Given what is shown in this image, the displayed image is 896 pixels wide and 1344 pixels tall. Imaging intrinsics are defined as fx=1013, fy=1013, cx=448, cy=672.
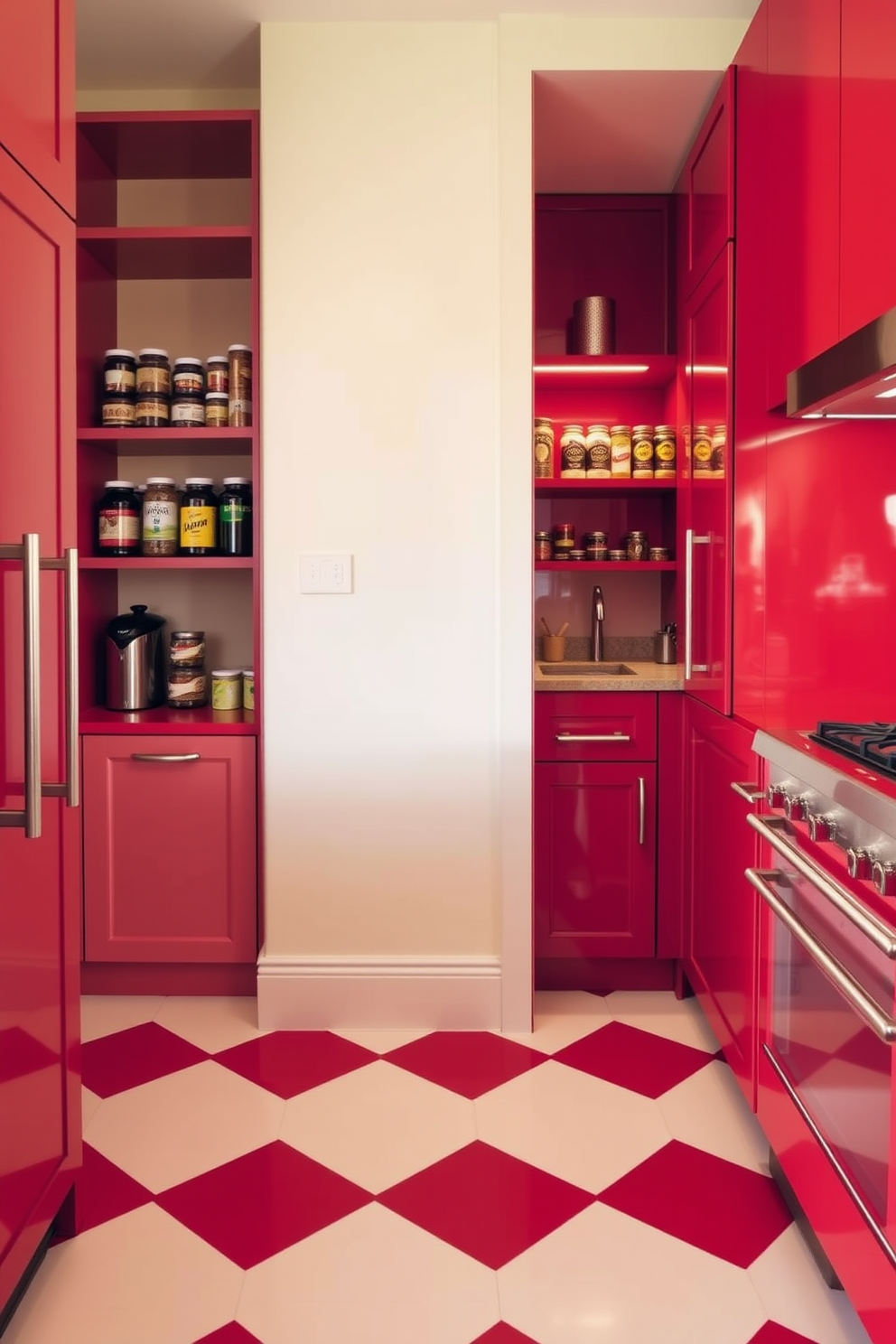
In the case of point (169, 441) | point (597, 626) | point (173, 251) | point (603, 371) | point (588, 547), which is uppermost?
point (173, 251)

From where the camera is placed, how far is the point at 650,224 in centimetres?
316

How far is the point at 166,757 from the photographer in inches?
105

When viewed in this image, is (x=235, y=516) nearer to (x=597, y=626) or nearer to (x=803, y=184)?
(x=597, y=626)

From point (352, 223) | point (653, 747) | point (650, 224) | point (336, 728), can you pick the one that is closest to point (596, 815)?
point (653, 747)

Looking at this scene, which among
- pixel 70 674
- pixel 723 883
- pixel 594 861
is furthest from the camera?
pixel 594 861

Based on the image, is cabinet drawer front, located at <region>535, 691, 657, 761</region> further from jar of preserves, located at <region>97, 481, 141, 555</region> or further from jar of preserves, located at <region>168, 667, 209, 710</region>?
jar of preserves, located at <region>97, 481, 141, 555</region>

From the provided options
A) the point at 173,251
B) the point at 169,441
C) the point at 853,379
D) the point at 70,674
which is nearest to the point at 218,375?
the point at 169,441


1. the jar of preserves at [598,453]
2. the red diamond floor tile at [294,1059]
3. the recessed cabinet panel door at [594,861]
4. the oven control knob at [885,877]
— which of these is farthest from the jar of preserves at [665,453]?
the oven control knob at [885,877]

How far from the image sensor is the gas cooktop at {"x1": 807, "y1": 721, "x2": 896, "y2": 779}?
1424mm

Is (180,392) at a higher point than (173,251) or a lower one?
lower

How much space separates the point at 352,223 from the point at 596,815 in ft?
5.39

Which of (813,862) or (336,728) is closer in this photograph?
(813,862)

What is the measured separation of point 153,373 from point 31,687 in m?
1.65

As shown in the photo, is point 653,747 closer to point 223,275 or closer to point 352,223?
point 352,223
